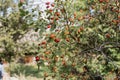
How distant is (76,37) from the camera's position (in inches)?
197

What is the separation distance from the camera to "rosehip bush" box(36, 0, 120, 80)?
4.51 m

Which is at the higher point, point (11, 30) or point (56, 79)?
point (11, 30)

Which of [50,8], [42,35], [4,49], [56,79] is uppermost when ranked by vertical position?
[4,49]

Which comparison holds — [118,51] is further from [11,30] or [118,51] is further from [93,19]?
[11,30]

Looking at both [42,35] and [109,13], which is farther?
[109,13]

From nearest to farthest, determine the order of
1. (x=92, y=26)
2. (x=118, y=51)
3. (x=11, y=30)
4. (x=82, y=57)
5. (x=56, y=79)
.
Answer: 1. (x=82, y=57)
2. (x=56, y=79)
3. (x=92, y=26)
4. (x=118, y=51)
5. (x=11, y=30)

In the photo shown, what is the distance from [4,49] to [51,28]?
765 inches

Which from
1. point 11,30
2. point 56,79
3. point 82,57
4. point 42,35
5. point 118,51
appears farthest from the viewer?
point 11,30

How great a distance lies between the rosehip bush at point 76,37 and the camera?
4512 millimetres

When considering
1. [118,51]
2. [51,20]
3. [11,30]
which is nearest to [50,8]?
[51,20]

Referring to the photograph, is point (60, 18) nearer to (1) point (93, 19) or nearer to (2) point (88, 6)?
(1) point (93, 19)

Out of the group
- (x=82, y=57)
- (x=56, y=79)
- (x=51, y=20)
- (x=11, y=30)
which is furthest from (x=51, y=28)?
(x=11, y=30)

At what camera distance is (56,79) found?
543cm

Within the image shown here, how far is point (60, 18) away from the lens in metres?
4.58
